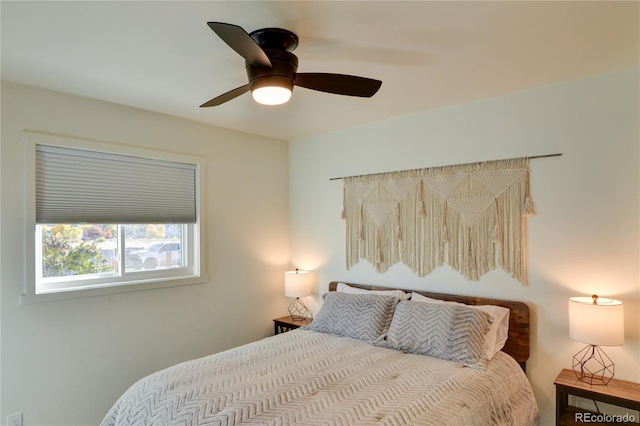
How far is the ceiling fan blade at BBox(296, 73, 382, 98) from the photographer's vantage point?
1.88 m

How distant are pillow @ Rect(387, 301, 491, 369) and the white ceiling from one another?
1519 millimetres

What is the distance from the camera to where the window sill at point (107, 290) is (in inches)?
98.7

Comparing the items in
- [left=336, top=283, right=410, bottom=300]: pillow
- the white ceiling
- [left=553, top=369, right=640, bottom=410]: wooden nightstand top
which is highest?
the white ceiling

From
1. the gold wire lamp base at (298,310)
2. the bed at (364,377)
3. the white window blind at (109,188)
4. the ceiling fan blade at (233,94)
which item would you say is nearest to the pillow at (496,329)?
the bed at (364,377)

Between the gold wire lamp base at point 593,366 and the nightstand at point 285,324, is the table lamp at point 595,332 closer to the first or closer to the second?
the gold wire lamp base at point 593,366

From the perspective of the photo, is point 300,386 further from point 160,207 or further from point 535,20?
point 535,20

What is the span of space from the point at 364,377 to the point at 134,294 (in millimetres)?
1887

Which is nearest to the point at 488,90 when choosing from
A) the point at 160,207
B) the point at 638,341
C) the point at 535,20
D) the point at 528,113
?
the point at 528,113

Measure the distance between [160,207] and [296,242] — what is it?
57.4 inches

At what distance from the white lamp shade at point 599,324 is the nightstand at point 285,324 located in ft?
7.34

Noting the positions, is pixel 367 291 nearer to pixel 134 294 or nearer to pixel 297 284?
pixel 297 284

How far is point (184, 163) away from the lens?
10.9ft

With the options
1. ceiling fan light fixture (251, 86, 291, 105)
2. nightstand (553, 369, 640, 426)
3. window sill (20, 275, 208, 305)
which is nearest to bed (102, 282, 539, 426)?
nightstand (553, 369, 640, 426)
